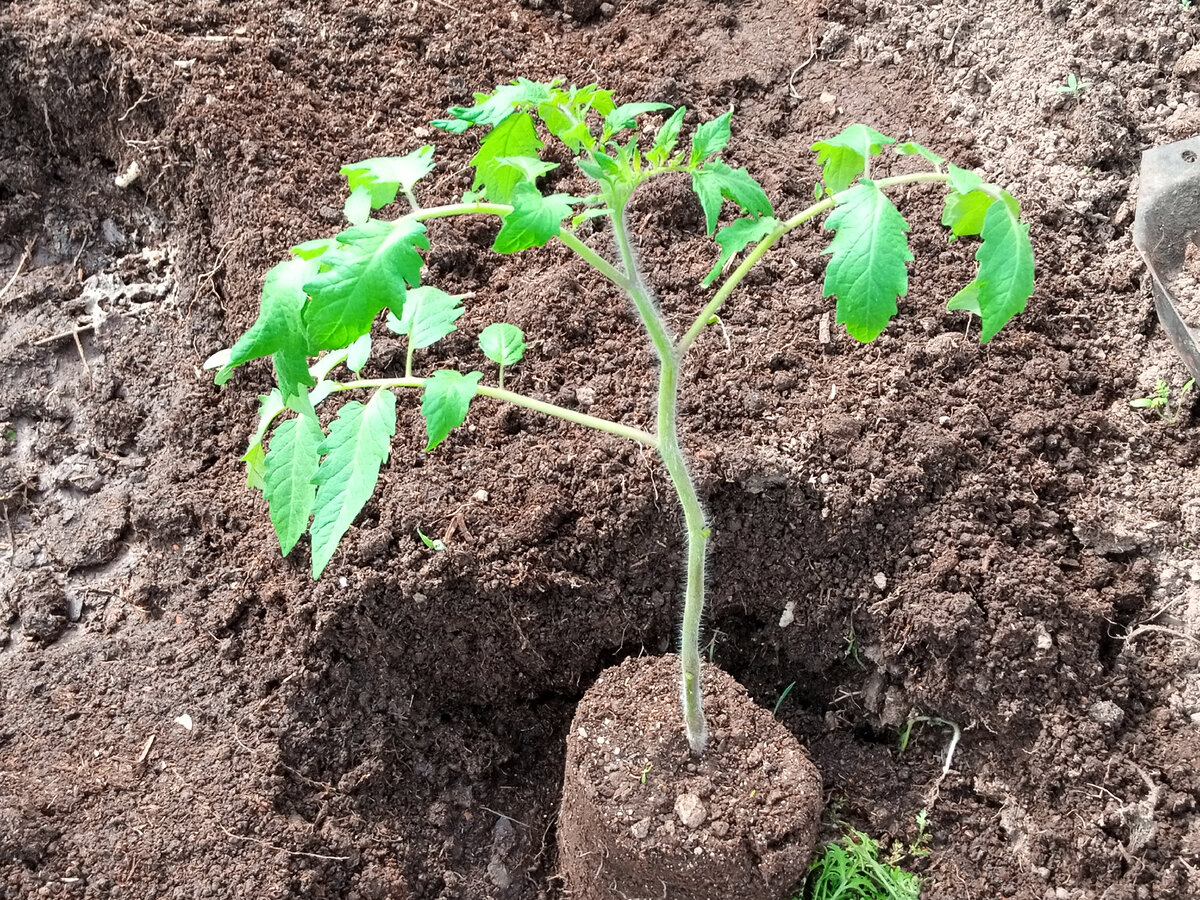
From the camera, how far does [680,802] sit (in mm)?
1677

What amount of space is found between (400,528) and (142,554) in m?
0.71

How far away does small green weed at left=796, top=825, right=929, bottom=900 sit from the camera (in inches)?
66.8

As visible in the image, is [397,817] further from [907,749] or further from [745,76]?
[745,76]

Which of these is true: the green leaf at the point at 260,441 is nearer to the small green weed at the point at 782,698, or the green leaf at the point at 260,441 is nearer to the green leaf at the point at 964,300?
the green leaf at the point at 964,300

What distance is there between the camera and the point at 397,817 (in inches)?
72.4

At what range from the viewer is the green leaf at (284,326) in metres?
1.08

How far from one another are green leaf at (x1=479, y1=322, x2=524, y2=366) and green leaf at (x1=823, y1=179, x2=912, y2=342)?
520 mm

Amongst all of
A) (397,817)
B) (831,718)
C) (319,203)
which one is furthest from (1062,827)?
(319,203)

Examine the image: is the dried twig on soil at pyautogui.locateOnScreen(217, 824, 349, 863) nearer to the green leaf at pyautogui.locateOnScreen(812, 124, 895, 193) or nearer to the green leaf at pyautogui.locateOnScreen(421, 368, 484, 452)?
the green leaf at pyautogui.locateOnScreen(421, 368, 484, 452)

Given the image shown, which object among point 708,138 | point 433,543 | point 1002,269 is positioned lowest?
point 433,543

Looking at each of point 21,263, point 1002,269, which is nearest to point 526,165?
point 1002,269

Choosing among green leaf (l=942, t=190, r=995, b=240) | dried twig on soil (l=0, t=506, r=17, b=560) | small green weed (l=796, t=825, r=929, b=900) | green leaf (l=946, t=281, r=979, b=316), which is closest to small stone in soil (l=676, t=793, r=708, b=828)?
small green weed (l=796, t=825, r=929, b=900)

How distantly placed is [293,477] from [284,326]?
0.78 ft

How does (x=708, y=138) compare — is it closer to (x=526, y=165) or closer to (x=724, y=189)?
(x=724, y=189)
